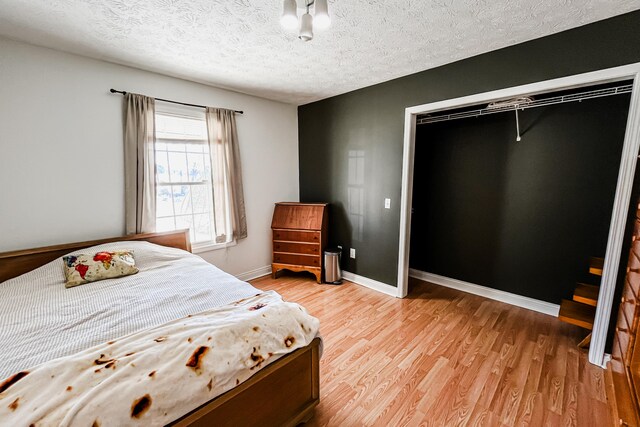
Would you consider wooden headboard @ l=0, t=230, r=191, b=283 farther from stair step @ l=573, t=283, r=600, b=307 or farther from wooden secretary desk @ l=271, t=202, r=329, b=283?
stair step @ l=573, t=283, r=600, b=307

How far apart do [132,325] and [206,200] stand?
79.3 inches

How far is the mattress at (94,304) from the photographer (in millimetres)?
1229

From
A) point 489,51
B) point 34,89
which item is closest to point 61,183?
point 34,89

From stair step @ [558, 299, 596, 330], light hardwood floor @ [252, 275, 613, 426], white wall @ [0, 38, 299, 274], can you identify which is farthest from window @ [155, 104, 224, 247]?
stair step @ [558, 299, 596, 330]

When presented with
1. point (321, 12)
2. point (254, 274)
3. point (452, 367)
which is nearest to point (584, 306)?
point (452, 367)

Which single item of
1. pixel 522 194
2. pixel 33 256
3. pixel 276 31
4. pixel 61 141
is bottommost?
pixel 33 256

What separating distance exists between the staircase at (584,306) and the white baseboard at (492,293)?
0.34 metres

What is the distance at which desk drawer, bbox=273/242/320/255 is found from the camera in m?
3.48

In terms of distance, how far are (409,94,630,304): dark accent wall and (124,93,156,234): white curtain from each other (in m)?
3.21

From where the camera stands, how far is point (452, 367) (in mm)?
1954

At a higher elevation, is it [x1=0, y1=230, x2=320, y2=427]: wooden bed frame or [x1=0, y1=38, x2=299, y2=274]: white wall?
[x1=0, y1=38, x2=299, y2=274]: white wall

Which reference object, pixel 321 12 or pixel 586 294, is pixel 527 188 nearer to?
pixel 586 294

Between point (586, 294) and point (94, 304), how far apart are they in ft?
11.8

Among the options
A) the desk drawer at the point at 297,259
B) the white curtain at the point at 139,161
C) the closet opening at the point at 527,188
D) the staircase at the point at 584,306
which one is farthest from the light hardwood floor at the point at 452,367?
the white curtain at the point at 139,161
